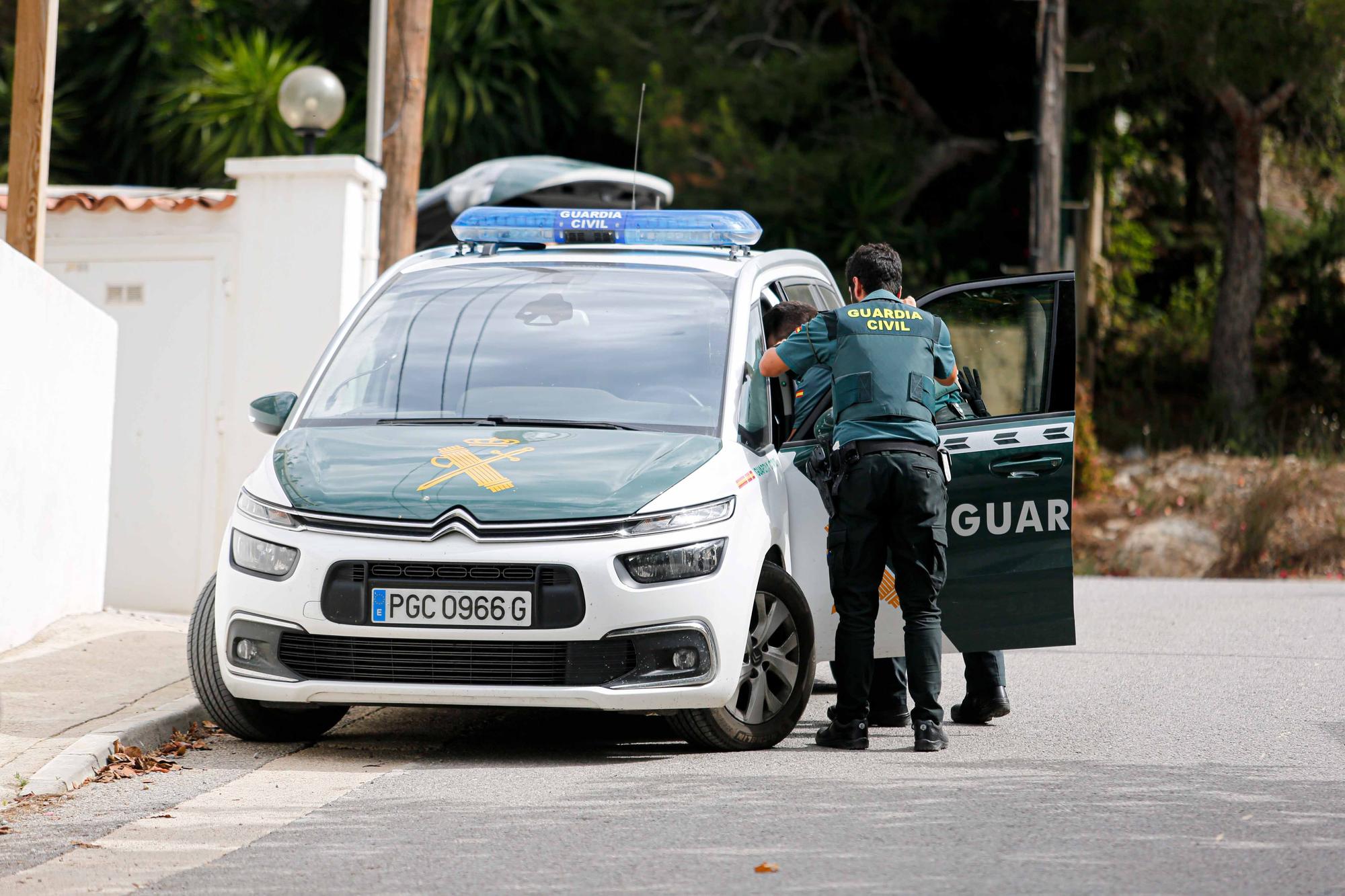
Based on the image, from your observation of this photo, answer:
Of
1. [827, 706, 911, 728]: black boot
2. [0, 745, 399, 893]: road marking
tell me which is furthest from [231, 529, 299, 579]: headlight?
[827, 706, 911, 728]: black boot

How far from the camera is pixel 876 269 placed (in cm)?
689

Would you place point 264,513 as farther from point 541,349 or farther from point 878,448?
point 878,448

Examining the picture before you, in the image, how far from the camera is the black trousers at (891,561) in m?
6.63

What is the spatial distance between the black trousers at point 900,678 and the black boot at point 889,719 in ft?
0.04

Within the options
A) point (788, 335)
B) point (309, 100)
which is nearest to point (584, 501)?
point (788, 335)

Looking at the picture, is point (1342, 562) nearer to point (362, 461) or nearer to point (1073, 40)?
point (1073, 40)

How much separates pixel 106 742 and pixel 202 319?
6215mm

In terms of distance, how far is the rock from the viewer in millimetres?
19078

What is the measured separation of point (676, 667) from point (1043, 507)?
1.67 metres

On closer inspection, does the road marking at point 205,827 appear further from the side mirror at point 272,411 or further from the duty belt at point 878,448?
the duty belt at point 878,448

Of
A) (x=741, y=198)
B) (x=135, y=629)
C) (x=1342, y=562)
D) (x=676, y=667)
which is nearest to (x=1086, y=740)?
(x=676, y=667)

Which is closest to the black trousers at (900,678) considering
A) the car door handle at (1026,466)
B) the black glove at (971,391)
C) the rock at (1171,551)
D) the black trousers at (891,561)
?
the black trousers at (891,561)

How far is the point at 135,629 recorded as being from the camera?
9781 millimetres

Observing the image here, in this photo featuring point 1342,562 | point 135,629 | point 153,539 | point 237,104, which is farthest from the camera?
point 237,104
